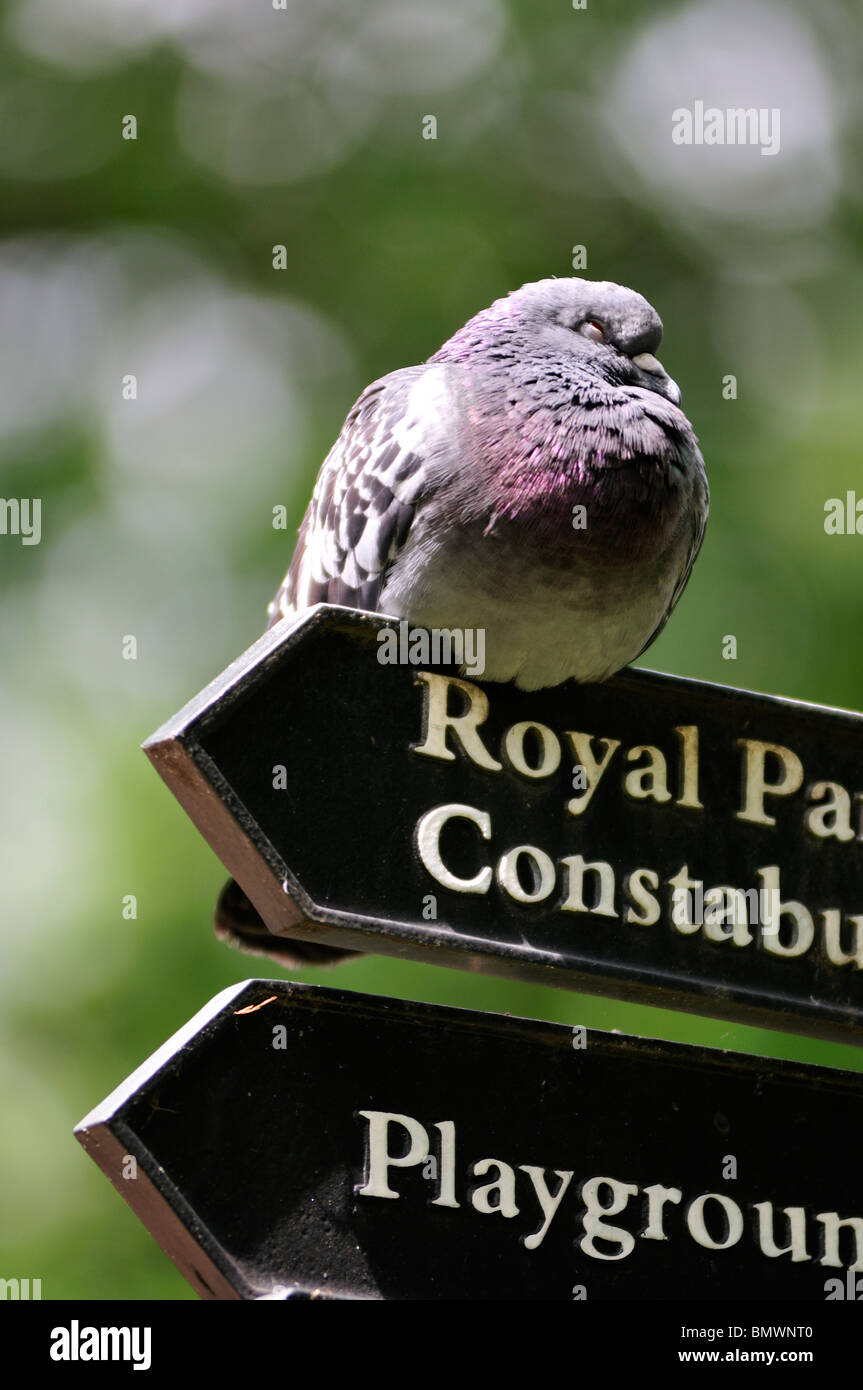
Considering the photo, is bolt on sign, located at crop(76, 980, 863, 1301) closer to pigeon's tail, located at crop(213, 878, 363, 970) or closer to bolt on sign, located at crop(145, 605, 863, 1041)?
bolt on sign, located at crop(145, 605, 863, 1041)

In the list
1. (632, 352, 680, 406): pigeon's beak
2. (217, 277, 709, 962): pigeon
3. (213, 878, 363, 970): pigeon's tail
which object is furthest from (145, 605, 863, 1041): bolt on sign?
(632, 352, 680, 406): pigeon's beak

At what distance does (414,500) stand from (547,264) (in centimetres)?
340

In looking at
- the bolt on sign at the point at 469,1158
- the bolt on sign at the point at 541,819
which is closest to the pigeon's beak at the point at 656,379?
the bolt on sign at the point at 541,819

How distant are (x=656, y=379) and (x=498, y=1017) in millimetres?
1340

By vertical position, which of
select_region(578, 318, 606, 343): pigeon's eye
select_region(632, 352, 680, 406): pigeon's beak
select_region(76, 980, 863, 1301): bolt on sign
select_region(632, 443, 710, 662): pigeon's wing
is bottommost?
select_region(76, 980, 863, 1301): bolt on sign

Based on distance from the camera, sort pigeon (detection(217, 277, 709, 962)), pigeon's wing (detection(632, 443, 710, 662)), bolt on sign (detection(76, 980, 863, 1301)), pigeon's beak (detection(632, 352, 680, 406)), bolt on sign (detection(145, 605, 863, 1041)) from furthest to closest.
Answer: pigeon's beak (detection(632, 352, 680, 406))
pigeon's wing (detection(632, 443, 710, 662))
pigeon (detection(217, 277, 709, 962))
bolt on sign (detection(145, 605, 863, 1041))
bolt on sign (detection(76, 980, 863, 1301))

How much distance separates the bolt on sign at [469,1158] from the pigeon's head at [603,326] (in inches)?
51.2

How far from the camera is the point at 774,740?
7.97 feet

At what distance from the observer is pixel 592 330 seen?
299 cm

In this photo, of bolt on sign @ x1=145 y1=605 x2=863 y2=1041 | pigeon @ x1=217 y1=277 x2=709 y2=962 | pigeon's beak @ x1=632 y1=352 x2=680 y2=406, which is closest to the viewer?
bolt on sign @ x1=145 y1=605 x2=863 y2=1041

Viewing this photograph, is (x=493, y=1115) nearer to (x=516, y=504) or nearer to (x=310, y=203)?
(x=516, y=504)

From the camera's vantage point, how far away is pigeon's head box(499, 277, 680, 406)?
2910 millimetres

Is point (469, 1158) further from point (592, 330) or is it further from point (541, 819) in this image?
point (592, 330)

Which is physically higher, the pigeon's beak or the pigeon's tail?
the pigeon's beak
